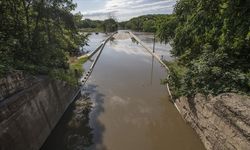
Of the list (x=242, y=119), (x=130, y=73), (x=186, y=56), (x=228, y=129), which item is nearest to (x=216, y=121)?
(x=228, y=129)

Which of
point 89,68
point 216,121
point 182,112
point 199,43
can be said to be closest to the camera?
point 216,121

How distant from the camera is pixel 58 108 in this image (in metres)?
12.1

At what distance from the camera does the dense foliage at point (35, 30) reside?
38.9 ft

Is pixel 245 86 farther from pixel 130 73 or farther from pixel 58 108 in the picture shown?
pixel 130 73

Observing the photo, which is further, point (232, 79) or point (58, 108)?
point (58, 108)

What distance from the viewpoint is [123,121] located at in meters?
12.0

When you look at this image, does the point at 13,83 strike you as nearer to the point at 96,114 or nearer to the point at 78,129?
the point at 78,129

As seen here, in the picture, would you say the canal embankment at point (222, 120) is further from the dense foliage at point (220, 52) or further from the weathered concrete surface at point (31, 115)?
the weathered concrete surface at point (31, 115)

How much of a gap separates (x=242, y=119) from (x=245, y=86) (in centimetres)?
239

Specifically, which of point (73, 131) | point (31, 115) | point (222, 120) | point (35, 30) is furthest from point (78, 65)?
point (222, 120)

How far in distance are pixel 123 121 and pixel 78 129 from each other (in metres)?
2.46

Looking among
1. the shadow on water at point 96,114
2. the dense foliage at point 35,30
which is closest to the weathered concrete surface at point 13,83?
the dense foliage at point 35,30

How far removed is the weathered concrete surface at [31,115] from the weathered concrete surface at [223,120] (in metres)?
7.19

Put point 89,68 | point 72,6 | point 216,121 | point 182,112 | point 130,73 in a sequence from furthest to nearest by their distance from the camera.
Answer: point 89,68
point 130,73
point 72,6
point 182,112
point 216,121
